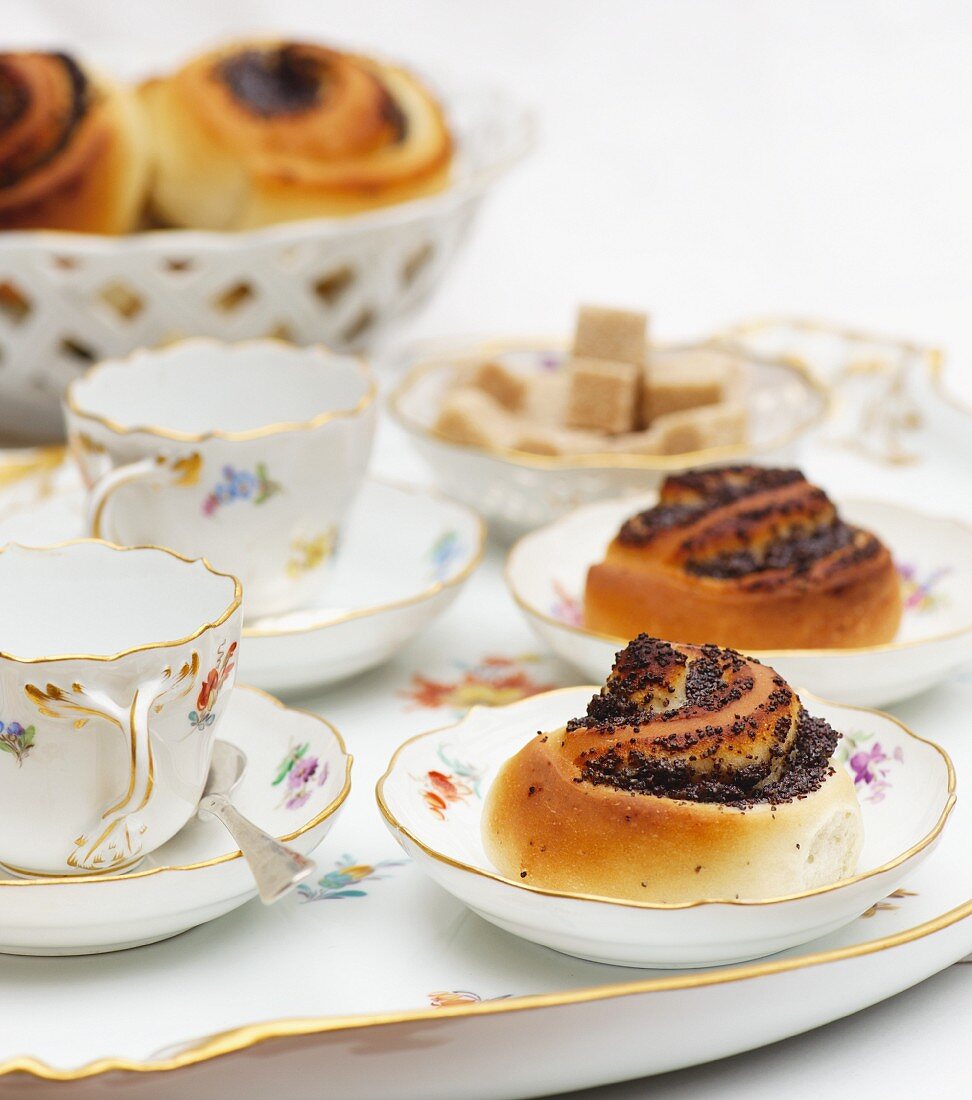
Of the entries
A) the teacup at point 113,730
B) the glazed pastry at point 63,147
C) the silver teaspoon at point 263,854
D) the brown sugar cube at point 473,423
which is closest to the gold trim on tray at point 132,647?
the teacup at point 113,730

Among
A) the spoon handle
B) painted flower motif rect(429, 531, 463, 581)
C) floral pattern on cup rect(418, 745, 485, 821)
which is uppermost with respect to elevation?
the spoon handle

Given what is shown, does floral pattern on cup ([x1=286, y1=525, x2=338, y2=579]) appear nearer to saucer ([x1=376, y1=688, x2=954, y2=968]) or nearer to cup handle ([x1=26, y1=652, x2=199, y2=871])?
saucer ([x1=376, y1=688, x2=954, y2=968])

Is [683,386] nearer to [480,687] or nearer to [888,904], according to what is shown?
[480,687]

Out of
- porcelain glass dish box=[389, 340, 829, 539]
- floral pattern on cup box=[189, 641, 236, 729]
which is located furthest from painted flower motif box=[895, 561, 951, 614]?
floral pattern on cup box=[189, 641, 236, 729]

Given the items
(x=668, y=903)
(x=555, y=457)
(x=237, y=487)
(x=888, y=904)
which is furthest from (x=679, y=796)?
(x=555, y=457)

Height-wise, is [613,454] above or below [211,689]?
below

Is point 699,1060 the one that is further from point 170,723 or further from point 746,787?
point 170,723

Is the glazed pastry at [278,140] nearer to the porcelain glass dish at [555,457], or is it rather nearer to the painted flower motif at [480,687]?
the porcelain glass dish at [555,457]
